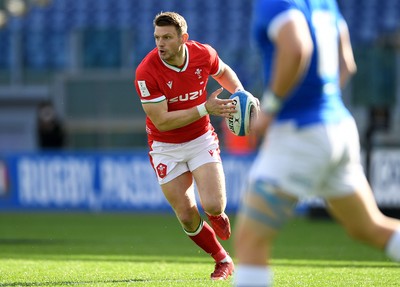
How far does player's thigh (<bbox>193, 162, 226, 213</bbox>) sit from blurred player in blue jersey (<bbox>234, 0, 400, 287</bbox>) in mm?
2795

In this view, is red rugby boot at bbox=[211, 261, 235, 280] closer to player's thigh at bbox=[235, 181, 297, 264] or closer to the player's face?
the player's face

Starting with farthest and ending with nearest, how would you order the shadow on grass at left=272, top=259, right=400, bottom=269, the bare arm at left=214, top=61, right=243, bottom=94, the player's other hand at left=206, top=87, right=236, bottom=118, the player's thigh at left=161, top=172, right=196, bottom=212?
the shadow on grass at left=272, top=259, right=400, bottom=269
the bare arm at left=214, top=61, right=243, bottom=94
the player's thigh at left=161, top=172, right=196, bottom=212
the player's other hand at left=206, top=87, right=236, bottom=118

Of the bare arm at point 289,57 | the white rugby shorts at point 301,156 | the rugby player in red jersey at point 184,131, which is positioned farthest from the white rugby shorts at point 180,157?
the bare arm at point 289,57

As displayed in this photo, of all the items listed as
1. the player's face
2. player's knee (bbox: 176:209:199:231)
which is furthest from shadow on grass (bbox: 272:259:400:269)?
the player's face

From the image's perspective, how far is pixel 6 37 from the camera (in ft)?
75.5

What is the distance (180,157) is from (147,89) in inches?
27.0

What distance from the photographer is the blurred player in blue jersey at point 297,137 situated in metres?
4.50

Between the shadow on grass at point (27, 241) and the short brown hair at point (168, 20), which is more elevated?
the short brown hair at point (168, 20)

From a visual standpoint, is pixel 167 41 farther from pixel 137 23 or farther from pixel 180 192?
pixel 137 23

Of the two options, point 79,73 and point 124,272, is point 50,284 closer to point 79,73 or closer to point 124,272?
point 124,272

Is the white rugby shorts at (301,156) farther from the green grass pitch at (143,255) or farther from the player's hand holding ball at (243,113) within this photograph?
the player's hand holding ball at (243,113)

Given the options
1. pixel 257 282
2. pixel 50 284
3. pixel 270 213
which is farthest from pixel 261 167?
pixel 50 284

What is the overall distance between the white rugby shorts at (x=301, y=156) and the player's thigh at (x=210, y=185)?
9.51 ft

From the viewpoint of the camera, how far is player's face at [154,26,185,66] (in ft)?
23.8
